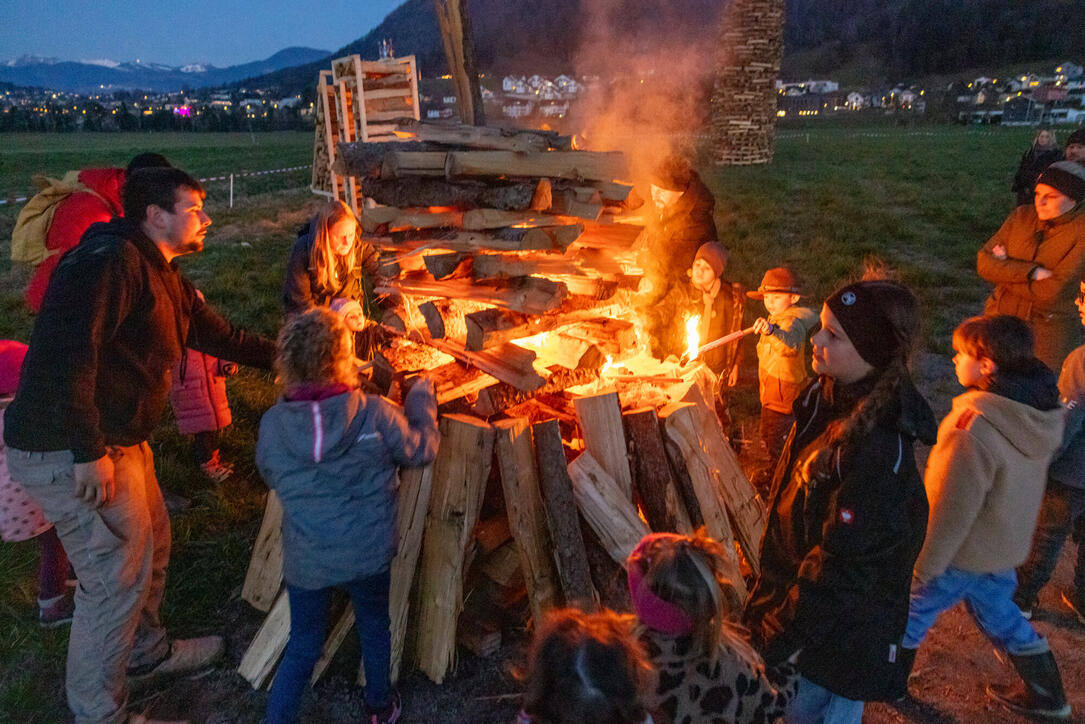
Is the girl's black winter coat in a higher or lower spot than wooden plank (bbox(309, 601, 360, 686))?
higher

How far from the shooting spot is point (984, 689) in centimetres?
324

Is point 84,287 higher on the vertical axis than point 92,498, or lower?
higher

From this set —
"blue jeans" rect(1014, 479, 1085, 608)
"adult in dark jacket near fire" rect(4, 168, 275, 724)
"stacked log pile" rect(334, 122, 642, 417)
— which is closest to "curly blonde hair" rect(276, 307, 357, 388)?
"adult in dark jacket near fire" rect(4, 168, 275, 724)

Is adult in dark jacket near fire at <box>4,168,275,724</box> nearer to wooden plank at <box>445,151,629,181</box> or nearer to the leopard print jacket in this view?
wooden plank at <box>445,151,629,181</box>

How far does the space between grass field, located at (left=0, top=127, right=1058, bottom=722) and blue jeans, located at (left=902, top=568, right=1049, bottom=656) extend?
3225 millimetres

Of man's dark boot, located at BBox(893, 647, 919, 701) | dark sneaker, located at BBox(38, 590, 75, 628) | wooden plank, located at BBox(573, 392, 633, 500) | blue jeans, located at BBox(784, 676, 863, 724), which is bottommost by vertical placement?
dark sneaker, located at BBox(38, 590, 75, 628)

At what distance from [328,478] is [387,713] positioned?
123 cm

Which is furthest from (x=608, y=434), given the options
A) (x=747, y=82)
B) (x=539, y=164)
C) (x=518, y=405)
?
(x=747, y=82)

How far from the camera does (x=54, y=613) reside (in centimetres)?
365

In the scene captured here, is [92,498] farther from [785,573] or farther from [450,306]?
[785,573]

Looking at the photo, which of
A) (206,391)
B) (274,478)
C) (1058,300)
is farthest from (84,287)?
(1058,300)

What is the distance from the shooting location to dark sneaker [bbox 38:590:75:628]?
3630mm

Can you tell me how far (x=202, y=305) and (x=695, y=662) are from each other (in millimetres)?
2978

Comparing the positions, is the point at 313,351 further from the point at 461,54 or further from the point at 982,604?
the point at 982,604
